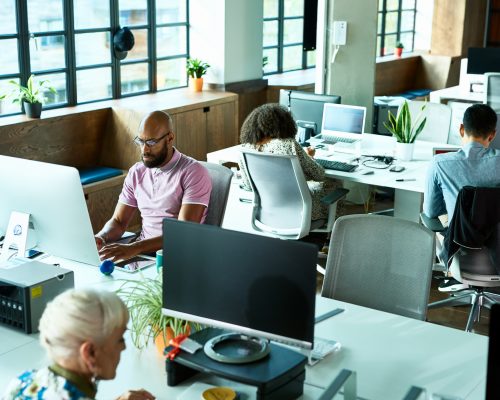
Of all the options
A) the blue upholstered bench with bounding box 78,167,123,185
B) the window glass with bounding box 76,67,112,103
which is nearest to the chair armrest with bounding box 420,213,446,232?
the blue upholstered bench with bounding box 78,167,123,185

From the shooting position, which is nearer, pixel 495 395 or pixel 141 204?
pixel 495 395

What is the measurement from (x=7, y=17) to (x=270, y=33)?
3.65 meters

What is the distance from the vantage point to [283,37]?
934 cm

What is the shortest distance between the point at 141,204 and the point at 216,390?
5.81 feet

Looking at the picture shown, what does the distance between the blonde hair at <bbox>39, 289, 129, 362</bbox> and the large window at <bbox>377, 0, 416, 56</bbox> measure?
948cm

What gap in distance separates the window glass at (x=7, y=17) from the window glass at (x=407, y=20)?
672 centimetres

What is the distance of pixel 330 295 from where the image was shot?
3.38 meters

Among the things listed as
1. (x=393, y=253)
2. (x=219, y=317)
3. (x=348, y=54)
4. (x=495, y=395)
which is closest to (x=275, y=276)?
(x=219, y=317)

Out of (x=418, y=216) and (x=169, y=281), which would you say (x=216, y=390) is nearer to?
(x=169, y=281)

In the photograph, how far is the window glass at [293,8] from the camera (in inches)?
368

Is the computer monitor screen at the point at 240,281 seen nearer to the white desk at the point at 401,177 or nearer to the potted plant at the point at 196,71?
the white desk at the point at 401,177

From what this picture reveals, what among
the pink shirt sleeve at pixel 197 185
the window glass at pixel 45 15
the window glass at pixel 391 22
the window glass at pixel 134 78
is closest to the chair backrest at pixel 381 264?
the pink shirt sleeve at pixel 197 185

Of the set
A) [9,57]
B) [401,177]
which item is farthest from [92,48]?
[401,177]

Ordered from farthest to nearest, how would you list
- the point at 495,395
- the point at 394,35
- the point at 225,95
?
the point at 394,35
the point at 225,95
the point at 495,395
